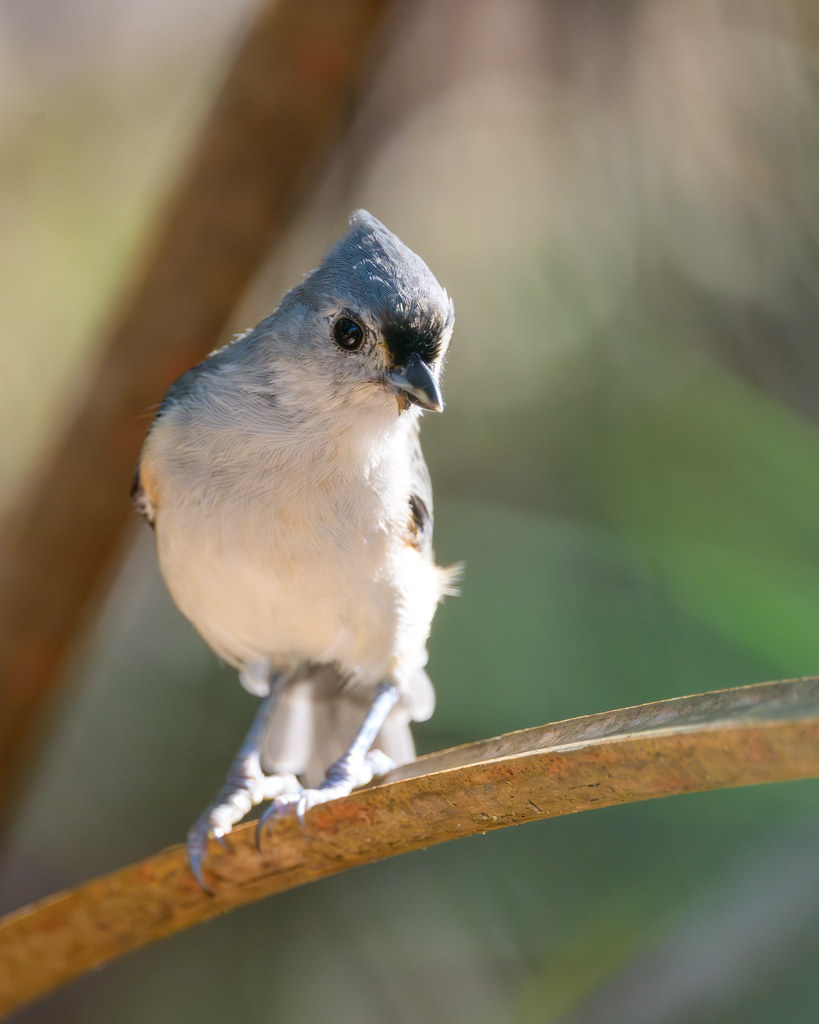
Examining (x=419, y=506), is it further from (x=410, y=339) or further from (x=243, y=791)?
(x=243, y=791)

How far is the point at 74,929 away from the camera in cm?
167

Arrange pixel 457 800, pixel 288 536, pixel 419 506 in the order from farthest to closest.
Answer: pixel 419 506 → pixel 288 536 → pixel 457 800

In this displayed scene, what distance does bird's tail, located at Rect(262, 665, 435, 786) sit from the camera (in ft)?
7.89

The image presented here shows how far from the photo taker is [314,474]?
1.84 m

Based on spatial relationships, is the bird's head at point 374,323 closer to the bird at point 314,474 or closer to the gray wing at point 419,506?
the bird at point 314,474

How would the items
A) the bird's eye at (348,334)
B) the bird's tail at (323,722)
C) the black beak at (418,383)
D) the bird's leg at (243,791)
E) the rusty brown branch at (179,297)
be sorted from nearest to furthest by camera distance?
1. the black beak at (418,383)
2. the bird's eye at (348,334)
3. the bird's leg at (243,791)
4. the bird's tail at (323,722)
5. the rusty brown branch at (179,297)

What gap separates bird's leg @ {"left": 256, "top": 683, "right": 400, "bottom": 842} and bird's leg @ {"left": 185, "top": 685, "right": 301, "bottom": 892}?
53mm

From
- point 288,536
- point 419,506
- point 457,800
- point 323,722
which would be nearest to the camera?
point 457,800

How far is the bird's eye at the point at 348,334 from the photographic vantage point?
178cm

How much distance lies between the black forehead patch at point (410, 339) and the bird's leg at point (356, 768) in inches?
32.5

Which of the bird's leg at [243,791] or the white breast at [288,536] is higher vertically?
the white breast at [288,536]

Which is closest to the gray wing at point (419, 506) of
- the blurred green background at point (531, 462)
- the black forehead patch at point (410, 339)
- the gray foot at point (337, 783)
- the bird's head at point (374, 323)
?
the bird's head at point (374, 323)

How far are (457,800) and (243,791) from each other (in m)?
1.01

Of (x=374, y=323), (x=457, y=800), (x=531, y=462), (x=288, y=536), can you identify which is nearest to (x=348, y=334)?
(x=374, y=323)
